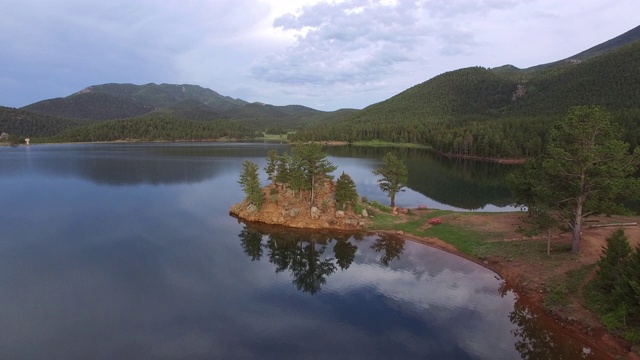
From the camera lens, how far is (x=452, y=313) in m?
30.5

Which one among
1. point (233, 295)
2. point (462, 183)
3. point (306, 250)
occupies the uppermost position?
point (462, 183)

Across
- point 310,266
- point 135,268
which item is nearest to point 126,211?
point 135,268

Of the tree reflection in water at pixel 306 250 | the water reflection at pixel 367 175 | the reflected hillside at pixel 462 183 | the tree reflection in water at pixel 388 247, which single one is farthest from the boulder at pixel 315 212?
the reflected hillside at pixel 462 183

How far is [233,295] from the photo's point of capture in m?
33.3

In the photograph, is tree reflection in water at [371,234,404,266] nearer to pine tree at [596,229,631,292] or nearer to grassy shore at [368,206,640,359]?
grassy shore at [368,206,640,359]

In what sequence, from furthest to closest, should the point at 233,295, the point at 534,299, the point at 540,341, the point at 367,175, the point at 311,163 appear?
the point at 367,175 < the point at 311,163 < the point at 233,295 < the point at 534,299 < the point at 540,341

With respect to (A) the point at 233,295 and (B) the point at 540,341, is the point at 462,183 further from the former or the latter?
(A) the point at 233,295

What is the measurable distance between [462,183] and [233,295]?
75.9 metres

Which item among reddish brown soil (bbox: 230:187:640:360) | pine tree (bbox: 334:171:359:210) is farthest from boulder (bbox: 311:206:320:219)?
pine tree (bbox: 334:171:359:210)

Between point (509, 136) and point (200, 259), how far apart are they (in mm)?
136715

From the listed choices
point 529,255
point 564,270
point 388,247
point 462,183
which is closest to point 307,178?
point 388,247

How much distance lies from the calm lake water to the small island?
3.75 meters

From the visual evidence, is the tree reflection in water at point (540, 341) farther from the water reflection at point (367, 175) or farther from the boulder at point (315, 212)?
the water reflection at point (367, 175)

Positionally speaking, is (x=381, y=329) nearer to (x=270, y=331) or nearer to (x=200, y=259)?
(x=270, y=331)
